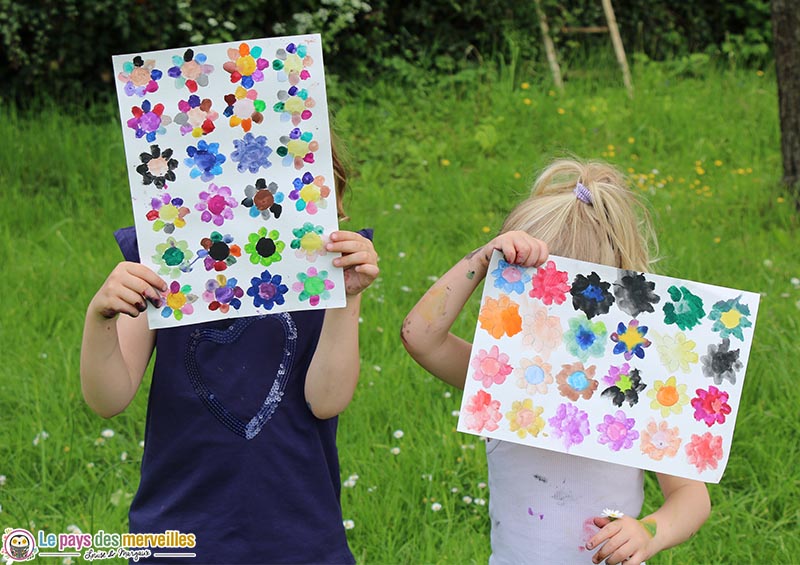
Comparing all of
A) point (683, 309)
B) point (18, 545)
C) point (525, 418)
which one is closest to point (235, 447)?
point (525, 418)

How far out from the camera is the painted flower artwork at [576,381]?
5.39ft

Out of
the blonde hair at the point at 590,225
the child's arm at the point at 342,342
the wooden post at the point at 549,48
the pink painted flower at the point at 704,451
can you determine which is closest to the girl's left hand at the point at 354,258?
the child's arm at the point at 342,342

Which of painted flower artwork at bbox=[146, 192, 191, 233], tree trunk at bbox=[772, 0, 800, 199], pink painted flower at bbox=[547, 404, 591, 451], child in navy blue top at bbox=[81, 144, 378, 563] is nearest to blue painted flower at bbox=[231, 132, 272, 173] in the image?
painted flower artwork at bbox=[146, 192, 191, 233]

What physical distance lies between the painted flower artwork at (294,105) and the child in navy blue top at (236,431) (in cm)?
24

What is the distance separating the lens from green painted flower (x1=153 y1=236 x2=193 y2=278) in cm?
159

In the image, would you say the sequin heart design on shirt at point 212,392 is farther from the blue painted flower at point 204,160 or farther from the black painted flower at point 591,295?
the black painted flower at point 591,295

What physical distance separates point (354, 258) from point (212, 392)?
371 mm

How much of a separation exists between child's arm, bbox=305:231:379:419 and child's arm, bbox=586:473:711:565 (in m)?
0.50

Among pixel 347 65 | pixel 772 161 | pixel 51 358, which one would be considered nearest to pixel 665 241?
pixel 772 161

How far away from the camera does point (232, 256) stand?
1607 mm

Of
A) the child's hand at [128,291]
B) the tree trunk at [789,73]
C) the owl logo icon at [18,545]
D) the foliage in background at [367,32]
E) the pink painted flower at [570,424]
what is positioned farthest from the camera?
the foliage in background at [367,32]

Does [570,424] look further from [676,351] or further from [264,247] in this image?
[264,247]

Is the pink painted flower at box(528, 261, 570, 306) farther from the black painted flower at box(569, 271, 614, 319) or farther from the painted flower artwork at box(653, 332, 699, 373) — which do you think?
the painted flower artwork at box(653, 332, 699, 373)

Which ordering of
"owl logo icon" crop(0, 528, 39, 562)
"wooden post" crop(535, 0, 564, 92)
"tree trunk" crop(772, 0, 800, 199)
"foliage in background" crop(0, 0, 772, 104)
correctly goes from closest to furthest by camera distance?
"owl logo icon" crop(0, 528, 39, 562), "tree trunk" crop(772, 0, 800, 199), "foliage in background" crop(0, 0, 772, 104), "wooden post" crop(535, 0, 564, 92)
